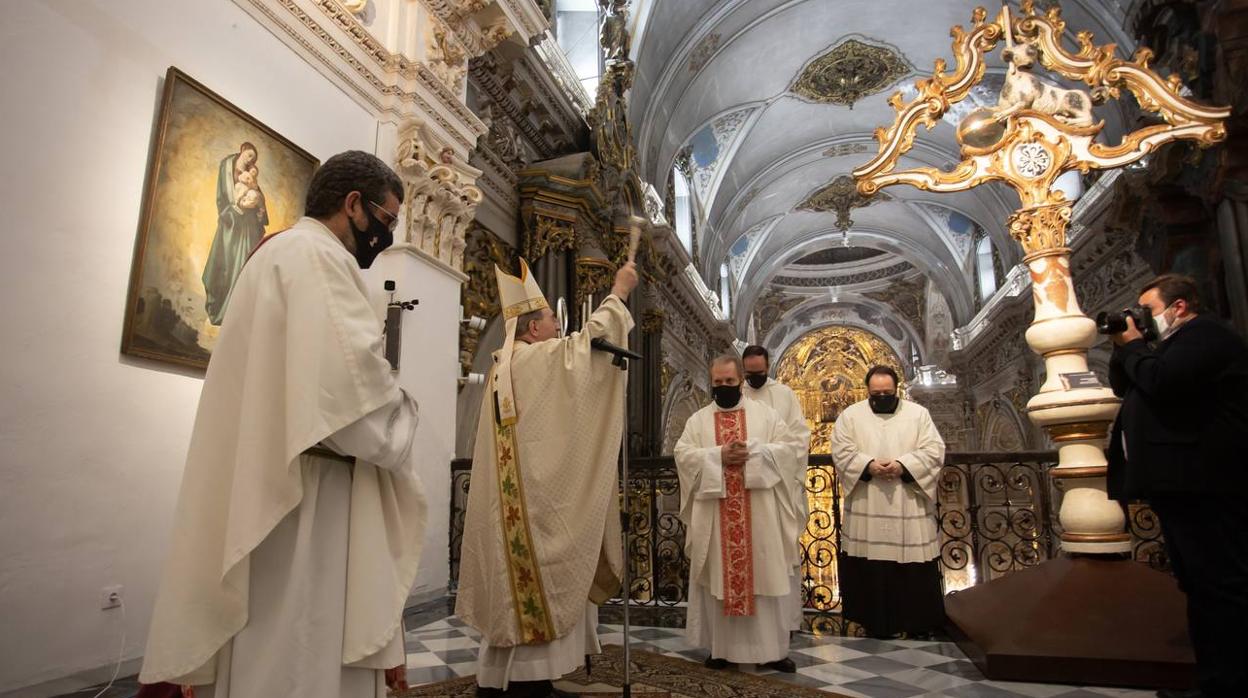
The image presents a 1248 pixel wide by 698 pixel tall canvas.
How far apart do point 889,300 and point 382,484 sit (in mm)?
26104

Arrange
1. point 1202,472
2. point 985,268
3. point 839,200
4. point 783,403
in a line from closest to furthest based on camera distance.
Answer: point 1202,472
point 783,403
point 985,268
point 839,200

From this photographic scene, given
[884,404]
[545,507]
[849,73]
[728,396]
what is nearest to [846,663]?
[728,396]

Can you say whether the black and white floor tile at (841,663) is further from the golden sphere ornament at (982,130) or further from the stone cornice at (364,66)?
the stone cornice at (364,66)

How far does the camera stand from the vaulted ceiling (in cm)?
1159

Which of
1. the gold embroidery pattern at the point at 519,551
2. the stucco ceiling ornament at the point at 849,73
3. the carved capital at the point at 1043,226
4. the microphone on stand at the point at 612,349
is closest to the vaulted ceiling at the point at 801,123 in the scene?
the stucco ceiling ornament at the point at 849,73

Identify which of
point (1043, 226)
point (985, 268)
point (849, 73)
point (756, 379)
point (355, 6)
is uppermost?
point (849, 73)

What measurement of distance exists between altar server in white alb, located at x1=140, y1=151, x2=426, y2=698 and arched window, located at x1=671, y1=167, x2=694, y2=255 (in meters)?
13.3

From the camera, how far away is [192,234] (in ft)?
11.0

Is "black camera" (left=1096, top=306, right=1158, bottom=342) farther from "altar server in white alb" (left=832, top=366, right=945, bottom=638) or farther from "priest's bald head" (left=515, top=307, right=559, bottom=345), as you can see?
"priest's bald head" (left=515, top=307, right=559, bottom=345)

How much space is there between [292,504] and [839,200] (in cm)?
1938

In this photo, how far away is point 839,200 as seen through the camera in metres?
19.4

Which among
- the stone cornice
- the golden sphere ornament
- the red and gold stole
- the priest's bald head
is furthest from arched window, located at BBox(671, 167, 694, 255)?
the priest's bald head

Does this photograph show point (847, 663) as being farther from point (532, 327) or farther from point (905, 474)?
point (532, 327)

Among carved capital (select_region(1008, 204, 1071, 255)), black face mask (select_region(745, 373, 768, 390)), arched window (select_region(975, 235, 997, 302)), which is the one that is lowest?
black face mask (select_region(745, 373, 768, 390))
